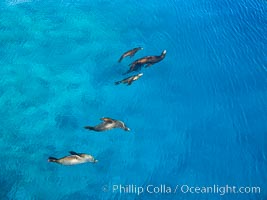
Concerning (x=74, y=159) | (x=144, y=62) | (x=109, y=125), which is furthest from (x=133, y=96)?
(x=74, y=159)

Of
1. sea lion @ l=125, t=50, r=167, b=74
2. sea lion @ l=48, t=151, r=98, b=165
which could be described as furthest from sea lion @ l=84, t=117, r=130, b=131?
sea lion @ l=125, t=50, r=167, b=74

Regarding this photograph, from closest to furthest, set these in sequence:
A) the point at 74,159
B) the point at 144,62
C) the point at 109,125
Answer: the point at 74,159 → the point at 109,125 → the point at 144,62

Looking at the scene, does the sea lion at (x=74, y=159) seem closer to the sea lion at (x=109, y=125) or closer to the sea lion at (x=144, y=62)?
the sea lion at (x=109, y=125)

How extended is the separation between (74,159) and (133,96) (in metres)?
2.71

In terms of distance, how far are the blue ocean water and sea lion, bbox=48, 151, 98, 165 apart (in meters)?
0.22

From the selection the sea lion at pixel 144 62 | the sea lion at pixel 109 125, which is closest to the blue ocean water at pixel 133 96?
the sea lion at pixel 109 125

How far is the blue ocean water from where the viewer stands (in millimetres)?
6828

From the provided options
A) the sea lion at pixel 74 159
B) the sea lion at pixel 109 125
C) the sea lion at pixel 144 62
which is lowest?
the sea lion at pixel 74 159

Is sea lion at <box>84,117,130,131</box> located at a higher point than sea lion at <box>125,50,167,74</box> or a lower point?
lower

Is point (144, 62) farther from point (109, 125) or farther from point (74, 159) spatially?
point (74, 159)

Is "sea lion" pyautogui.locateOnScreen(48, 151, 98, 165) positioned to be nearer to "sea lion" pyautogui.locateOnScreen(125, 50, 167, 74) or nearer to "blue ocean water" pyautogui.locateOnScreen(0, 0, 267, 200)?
"blue ocean water" pyautogui.locateOnScreen(0, 0, 267, 200)

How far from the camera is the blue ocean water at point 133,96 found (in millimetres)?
6828

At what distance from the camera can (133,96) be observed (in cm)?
845

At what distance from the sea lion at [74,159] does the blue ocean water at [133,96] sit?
0.71 feet
